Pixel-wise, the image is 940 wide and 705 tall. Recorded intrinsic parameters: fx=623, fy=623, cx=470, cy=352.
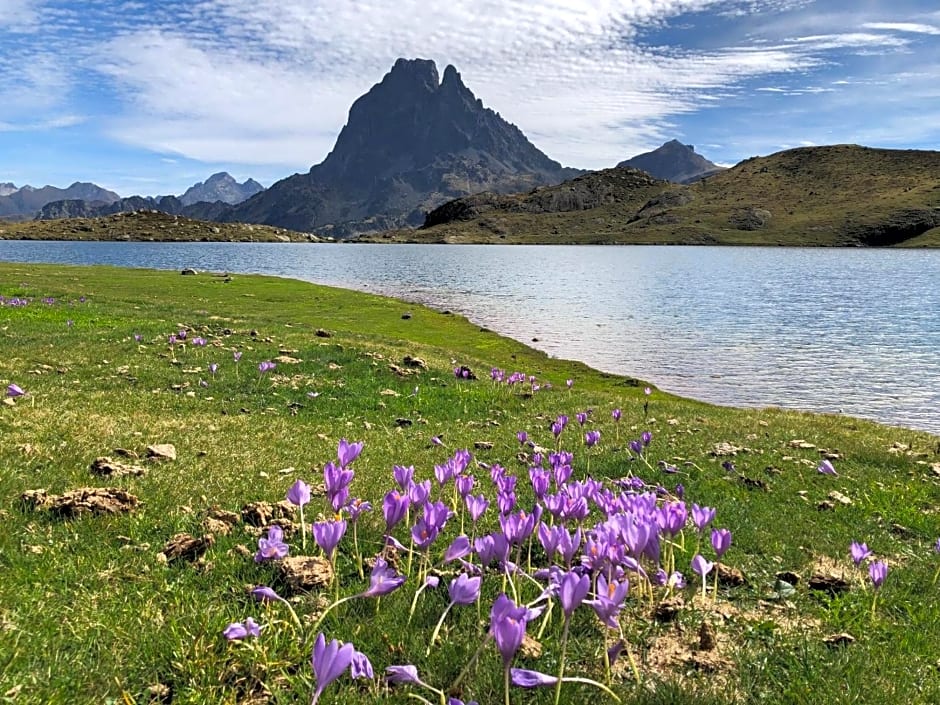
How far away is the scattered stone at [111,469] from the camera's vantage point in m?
7.64

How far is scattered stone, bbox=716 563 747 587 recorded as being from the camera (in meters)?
6.30

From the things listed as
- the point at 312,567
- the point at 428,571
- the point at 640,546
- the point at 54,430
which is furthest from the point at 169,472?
the point at 640,546

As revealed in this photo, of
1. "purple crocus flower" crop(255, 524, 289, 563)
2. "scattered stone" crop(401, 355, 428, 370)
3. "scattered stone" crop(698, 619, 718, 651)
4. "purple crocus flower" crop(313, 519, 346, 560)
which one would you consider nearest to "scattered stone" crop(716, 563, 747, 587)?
"scattered stone" crop(698, 619, 718, 651)

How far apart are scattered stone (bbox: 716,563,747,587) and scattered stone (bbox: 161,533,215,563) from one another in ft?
16.2

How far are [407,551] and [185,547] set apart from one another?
196 centimetres

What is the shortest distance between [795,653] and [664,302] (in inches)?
2489

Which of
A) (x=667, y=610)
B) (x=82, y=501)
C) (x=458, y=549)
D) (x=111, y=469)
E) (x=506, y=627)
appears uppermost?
(x=506, y=627)

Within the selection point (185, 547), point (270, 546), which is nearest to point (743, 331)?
point (185, 547)

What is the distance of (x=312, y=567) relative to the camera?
5.02 meters

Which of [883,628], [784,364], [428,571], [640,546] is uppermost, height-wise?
[640,546]

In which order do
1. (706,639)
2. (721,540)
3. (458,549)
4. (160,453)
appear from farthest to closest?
(160,453), (706,639), (721,540), (458,549)

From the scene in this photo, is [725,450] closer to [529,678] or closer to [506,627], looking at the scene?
[506,627]

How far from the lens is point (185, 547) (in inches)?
215

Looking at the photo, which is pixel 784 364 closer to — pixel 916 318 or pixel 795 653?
pixel 916 318
